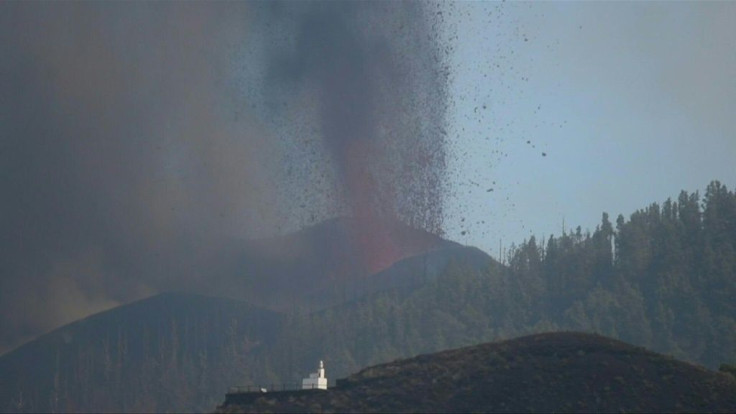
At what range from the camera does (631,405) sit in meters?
67.2

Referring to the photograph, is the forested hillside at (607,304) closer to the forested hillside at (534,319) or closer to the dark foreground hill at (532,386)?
the forested hillside at (534,319)

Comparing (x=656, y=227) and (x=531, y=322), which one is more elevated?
(x=656, y=227)

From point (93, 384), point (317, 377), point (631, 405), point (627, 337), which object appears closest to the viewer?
point (631, 405)

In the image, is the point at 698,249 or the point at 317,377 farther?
the point at 698,249

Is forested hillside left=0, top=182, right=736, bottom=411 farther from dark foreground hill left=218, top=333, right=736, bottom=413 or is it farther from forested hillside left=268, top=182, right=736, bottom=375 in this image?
dark foreground hill left=218, top=333, right=736, bottom=413

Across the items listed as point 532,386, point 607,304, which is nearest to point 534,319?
point 607,304

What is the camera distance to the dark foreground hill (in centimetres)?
6781

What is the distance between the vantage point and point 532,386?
6950cm

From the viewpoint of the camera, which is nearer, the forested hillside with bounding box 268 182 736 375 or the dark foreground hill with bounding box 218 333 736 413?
the dark foreground hill with bounding box 218 333 736 413

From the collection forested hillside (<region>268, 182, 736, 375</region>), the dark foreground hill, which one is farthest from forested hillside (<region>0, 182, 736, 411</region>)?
the dark foreground hill

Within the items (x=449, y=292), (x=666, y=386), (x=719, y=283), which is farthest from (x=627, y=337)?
(x=666, y=386)

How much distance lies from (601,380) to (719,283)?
11651cm

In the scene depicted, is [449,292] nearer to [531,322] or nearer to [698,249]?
[531,322]

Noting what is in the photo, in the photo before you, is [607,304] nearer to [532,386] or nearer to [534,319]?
[534,319]
